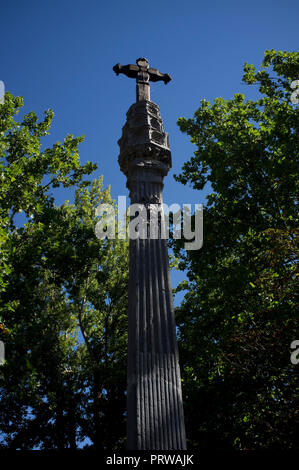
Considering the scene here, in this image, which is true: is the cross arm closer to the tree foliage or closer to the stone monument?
the stone monument

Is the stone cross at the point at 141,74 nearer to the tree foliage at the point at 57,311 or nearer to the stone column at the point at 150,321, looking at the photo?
the stone column at the point at 150,321

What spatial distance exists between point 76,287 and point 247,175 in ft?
24.0

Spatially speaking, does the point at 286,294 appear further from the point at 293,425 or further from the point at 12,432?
the point at 12,432

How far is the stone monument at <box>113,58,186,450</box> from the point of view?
17.4ft

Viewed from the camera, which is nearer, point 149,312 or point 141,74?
point 149,312

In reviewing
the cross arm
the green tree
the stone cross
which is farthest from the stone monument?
the green tree

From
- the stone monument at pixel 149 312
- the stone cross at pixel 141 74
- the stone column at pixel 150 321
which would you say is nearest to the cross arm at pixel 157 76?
the stone cross at pixel 141 74

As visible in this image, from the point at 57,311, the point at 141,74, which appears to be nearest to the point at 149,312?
the point at 141,74

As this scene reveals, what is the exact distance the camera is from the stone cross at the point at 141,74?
383 inches

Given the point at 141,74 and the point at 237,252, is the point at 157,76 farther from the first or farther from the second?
the point at 237,252

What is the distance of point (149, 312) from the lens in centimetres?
633

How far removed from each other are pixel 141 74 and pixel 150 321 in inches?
272

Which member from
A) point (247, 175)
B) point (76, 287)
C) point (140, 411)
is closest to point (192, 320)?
point (76, 287)

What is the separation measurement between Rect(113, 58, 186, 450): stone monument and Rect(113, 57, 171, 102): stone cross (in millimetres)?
416
